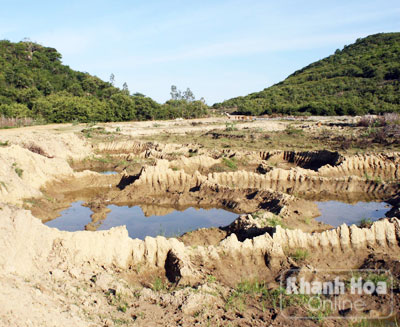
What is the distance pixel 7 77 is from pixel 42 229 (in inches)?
1662

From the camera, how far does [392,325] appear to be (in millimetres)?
5754

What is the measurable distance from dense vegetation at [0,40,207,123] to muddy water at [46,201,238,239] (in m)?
23.8

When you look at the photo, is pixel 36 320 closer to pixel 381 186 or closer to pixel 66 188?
pixel 66 188

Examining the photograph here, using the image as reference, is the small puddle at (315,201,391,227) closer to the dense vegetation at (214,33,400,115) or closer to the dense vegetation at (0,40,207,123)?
the dense vegetation at (0,40,207,123)

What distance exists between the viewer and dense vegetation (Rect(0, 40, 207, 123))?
34000 millimetres

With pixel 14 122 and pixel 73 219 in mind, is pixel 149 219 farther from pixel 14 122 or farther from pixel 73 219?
pixel 14 122

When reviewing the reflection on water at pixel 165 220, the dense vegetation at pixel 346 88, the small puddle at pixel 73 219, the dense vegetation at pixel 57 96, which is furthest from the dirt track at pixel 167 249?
the dense vegetation at pixel 346 88

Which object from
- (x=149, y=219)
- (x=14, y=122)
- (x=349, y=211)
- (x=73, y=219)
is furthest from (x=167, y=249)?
(x=14, y=122)

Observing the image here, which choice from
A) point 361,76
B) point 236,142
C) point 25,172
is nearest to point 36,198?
point 25,172

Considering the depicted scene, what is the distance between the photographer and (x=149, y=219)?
11.4m

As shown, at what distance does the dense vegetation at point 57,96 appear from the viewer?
3400 centimetres

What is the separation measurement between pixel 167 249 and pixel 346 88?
165 ft

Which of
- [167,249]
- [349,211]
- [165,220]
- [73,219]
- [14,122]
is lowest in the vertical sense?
[349,211]

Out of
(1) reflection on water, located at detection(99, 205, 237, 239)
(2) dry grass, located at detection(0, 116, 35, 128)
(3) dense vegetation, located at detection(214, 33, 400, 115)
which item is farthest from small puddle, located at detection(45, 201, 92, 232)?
(3) dense vegetation, located at detection(214, 33, 400, 115)
